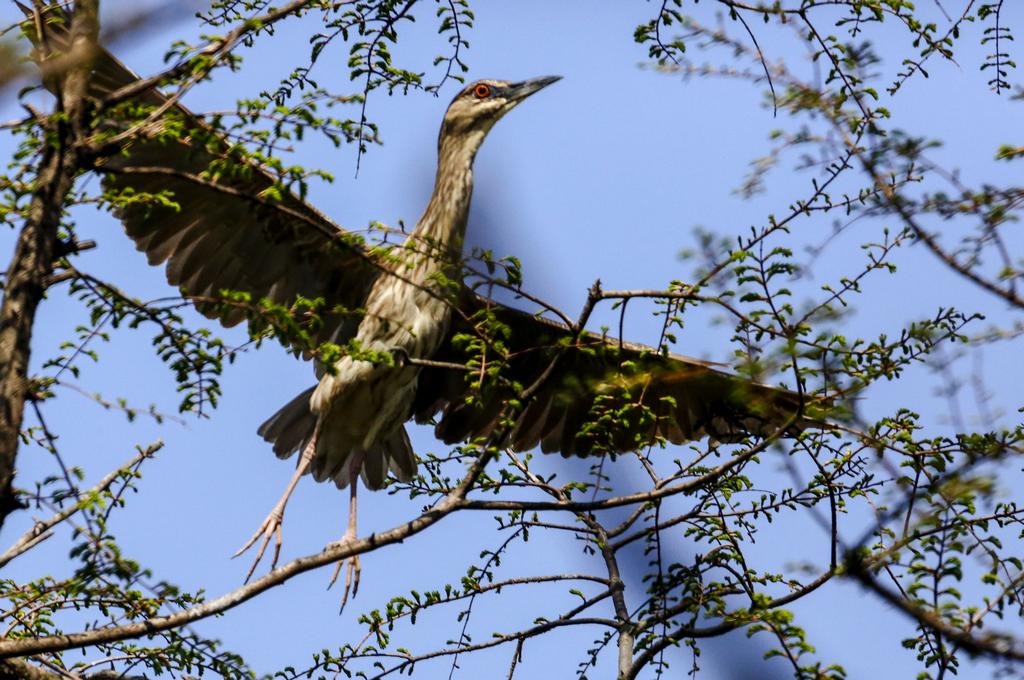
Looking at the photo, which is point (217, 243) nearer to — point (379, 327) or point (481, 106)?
point (379, 327)

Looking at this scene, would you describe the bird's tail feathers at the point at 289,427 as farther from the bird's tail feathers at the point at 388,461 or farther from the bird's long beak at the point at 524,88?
the bird's long beak at the point at 524,88

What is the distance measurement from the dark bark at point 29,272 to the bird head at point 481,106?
12.1ft

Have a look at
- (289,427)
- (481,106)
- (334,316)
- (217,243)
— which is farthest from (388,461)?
(481,106)

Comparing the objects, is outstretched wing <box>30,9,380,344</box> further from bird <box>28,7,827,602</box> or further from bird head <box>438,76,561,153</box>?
bird head <box>438,76,561,153</box>

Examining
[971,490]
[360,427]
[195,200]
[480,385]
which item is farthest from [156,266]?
[971,490]

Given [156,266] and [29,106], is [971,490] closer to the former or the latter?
[29,106]

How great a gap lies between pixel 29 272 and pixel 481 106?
12.7 feet

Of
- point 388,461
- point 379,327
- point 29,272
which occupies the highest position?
point 388,461

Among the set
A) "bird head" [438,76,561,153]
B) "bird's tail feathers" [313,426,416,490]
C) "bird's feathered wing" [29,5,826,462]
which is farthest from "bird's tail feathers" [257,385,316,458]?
"bird head" [438,76,561,153]

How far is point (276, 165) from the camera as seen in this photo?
316 cm

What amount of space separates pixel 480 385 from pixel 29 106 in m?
1.45

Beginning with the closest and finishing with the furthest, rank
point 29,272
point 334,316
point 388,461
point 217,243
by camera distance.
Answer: point 29,272 → point 217,243 → point 334,316 → point 388,461

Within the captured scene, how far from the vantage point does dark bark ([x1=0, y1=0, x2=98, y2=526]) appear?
9.78ft

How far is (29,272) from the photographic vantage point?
3.00 metres
